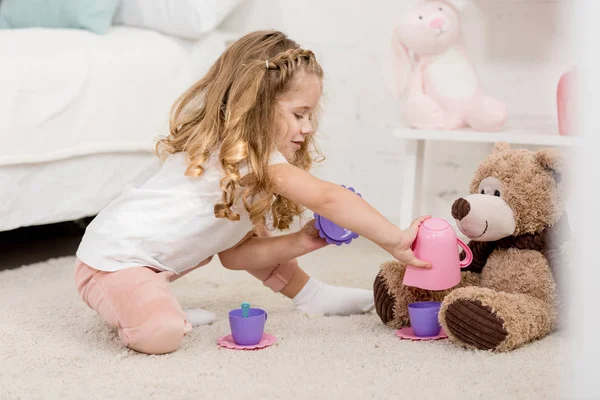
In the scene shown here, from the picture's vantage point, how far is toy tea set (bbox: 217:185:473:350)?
1078 mm

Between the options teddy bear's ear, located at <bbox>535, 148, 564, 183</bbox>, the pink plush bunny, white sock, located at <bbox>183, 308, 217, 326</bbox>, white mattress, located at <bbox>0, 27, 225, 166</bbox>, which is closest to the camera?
teddy bear's ear, located at <bbox>535, 148, 564, 183</bbox>

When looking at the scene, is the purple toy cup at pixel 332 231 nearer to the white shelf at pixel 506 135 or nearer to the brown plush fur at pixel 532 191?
the brown plush fur at pixel 532 191

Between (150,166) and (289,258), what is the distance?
55cm

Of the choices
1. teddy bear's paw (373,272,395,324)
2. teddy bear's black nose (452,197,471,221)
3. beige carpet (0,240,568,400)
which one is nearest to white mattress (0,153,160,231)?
beige carpet (0,240,568,400)

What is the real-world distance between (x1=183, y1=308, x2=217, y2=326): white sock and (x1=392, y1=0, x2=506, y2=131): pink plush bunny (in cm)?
63

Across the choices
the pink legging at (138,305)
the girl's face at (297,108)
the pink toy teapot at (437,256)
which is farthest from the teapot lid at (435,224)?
the pink legging at (138,305)

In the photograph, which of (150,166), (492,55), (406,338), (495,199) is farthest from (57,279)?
(492,55)

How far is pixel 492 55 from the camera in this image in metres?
1.86

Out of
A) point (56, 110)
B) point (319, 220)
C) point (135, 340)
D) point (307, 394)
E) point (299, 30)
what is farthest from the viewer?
point (299, 30)

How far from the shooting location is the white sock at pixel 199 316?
1.22 m

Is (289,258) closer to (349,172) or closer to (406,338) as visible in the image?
(406,338)

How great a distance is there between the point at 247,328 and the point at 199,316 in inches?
6.9

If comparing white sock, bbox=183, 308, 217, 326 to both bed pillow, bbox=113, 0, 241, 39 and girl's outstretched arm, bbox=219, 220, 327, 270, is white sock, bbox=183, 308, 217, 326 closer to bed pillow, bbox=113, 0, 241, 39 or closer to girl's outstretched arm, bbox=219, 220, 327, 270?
girl's outstretched arm, bbox=219, 220, 327, 270

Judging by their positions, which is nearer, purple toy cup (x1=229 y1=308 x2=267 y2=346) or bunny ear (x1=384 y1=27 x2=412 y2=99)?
purple toy cup (x1=229 y1=308 x2=267 y2=346)
